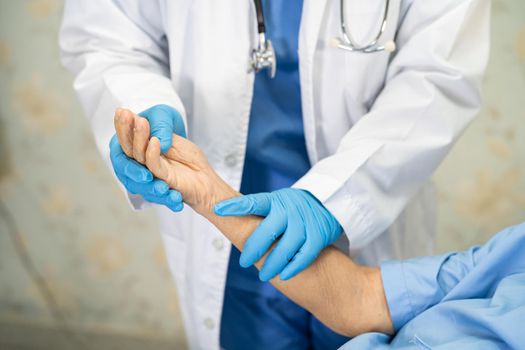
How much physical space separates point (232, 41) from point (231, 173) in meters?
0.24

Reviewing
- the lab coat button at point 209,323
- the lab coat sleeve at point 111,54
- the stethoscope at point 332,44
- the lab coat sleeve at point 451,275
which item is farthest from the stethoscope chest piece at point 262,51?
the lab coat button at point 209,323

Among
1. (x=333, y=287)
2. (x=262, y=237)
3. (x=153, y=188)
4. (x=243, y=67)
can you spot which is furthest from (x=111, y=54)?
(x=333, y=287)

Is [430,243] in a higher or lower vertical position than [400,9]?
lower

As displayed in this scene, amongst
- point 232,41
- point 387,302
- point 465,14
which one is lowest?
point 387,302

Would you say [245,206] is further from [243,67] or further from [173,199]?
[243,67]

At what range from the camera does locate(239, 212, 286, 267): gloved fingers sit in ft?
2.58

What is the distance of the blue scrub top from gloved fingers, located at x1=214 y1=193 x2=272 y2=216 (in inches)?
8.5

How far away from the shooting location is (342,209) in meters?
0.88

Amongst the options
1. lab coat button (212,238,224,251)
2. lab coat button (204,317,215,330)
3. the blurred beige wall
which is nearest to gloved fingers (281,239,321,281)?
lab coat button (212,238,224,251)

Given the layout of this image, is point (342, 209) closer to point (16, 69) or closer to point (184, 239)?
point (184, 239)

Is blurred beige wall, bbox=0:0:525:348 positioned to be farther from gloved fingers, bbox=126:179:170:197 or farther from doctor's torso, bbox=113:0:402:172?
gloved fingers, bbox=126:179:170:197

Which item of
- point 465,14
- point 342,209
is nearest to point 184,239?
point 342,209

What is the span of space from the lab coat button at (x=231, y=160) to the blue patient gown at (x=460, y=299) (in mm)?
325

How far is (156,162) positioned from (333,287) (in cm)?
34
